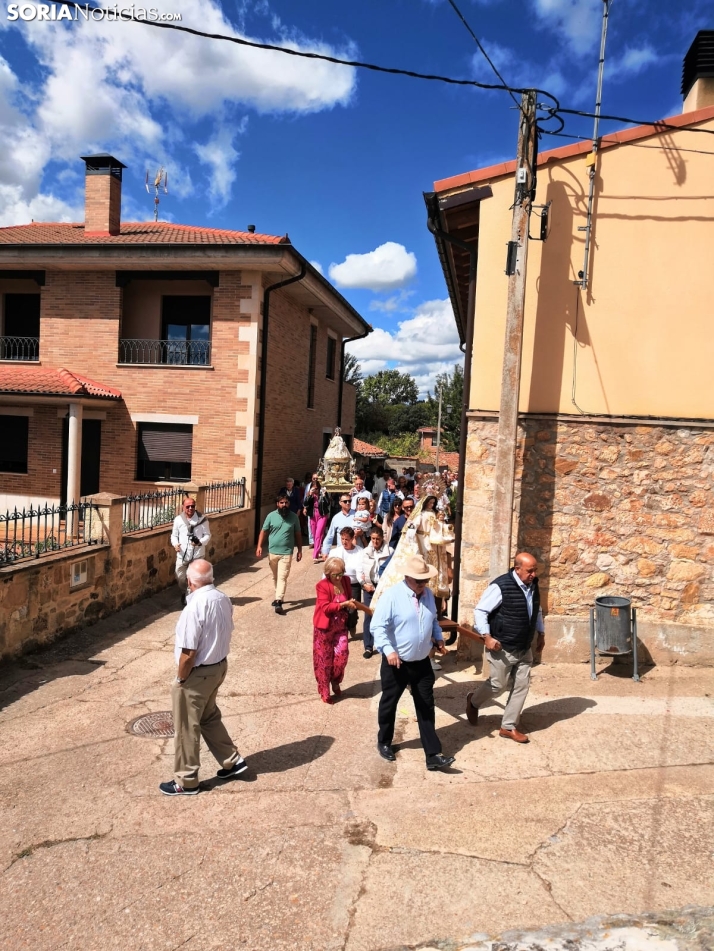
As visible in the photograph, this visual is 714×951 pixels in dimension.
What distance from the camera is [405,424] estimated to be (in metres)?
66.1

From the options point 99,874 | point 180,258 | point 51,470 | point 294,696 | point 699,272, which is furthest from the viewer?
point 51,470

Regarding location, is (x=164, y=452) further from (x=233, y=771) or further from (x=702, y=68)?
(x=702, y=68)

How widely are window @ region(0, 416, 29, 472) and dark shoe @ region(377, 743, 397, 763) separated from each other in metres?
13.8

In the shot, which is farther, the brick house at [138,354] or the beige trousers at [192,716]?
the brick house at [138,354]

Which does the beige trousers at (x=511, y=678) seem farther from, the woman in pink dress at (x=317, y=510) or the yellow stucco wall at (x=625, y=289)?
the woman in pink dress at (x=317, y=510)

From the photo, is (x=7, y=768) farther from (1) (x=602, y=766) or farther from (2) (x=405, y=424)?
(2) (x=405, y=424)

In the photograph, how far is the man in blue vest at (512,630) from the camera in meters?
5.46

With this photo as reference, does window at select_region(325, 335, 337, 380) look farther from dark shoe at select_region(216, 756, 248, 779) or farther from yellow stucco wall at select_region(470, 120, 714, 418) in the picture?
dark shoe at select_region(216, 756, 248, 779)

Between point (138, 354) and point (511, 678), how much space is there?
13.1 m

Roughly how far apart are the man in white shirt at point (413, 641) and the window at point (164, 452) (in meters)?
11.3

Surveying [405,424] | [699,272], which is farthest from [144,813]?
[405,424]

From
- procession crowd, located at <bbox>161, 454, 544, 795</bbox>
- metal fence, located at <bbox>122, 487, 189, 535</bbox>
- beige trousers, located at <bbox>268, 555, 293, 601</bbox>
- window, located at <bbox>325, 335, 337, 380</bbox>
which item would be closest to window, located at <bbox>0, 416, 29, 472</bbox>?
metal fence, located at <bbox>122, 487, 189, 535</bbox>

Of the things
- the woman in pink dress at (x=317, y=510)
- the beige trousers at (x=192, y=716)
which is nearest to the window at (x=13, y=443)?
the woman in pink dress at (x=317, y=510)

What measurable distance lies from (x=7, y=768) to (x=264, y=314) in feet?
38.6
